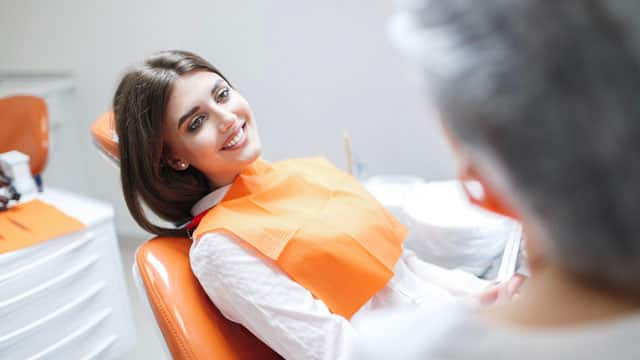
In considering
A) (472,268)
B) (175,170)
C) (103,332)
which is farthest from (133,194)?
(472,268)

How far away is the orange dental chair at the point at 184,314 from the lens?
121 cm

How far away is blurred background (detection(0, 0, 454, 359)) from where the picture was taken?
238cm

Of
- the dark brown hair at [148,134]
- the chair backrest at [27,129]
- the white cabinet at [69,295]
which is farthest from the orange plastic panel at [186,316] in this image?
the chair backrest at [27,129]

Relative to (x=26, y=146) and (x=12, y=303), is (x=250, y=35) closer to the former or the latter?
(x=26, y=146)

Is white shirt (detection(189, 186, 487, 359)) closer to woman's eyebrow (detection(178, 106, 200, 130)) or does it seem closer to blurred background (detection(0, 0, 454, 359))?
woman's eyebrow (detection(178, 106, 200, 130))

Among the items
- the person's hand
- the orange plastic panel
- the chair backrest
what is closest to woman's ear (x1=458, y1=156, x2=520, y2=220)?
the person's hand

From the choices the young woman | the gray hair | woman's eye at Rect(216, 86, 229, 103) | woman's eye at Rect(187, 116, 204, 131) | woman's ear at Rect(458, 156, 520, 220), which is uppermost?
the gray hair

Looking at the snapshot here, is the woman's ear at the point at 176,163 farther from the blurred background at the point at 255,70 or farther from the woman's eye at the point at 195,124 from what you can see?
the blurred background at the point at 255,70

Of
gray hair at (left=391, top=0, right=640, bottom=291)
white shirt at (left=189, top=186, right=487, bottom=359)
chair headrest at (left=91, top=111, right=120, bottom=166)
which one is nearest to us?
gray hair at (left=391, top=0, right=640, bottom=291)

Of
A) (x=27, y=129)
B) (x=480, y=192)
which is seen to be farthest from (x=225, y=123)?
(x=27, y=129)

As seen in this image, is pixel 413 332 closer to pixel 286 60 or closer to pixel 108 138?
pixel 108 138

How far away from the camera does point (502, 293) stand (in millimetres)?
1120

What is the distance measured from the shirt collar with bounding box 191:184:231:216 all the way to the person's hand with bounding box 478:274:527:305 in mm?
647

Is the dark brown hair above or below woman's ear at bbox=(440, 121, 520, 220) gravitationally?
below
